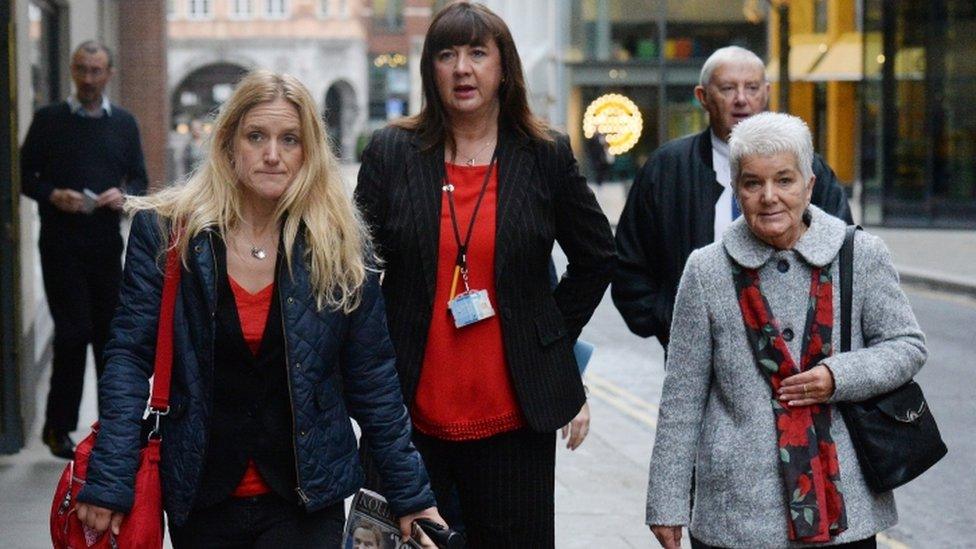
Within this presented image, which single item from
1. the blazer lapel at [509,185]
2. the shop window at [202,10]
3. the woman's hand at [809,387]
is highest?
the shop window at [202,10]

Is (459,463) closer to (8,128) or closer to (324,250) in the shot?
(324,250)

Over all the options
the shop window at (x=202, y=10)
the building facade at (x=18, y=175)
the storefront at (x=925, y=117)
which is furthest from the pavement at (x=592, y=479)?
the shop window at (x=202, y=10)

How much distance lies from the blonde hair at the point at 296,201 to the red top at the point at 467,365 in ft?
1.82

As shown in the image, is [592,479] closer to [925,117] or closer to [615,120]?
[615,120]

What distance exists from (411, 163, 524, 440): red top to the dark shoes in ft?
14.5

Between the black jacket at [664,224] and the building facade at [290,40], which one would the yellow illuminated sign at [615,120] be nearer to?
the black jacket at [664,224]

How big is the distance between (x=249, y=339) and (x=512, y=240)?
0.96 meters

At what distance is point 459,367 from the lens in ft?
14.1

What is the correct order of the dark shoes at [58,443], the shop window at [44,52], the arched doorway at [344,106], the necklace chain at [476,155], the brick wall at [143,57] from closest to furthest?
1. the necklace chain at [476,155]
2. the dark shoes at [58,443]
3. the shop window at [44,52]
4. the brick wall at [143,57]
5. the arched doorway at [344,106]

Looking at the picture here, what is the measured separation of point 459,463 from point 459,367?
0.26 metres

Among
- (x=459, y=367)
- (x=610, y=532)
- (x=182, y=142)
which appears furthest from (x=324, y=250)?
(x=182, y=142)

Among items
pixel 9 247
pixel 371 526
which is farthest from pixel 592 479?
pixel 371 526

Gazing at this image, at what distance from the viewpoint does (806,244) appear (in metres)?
3.75

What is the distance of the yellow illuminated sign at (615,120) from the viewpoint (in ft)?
24.6
